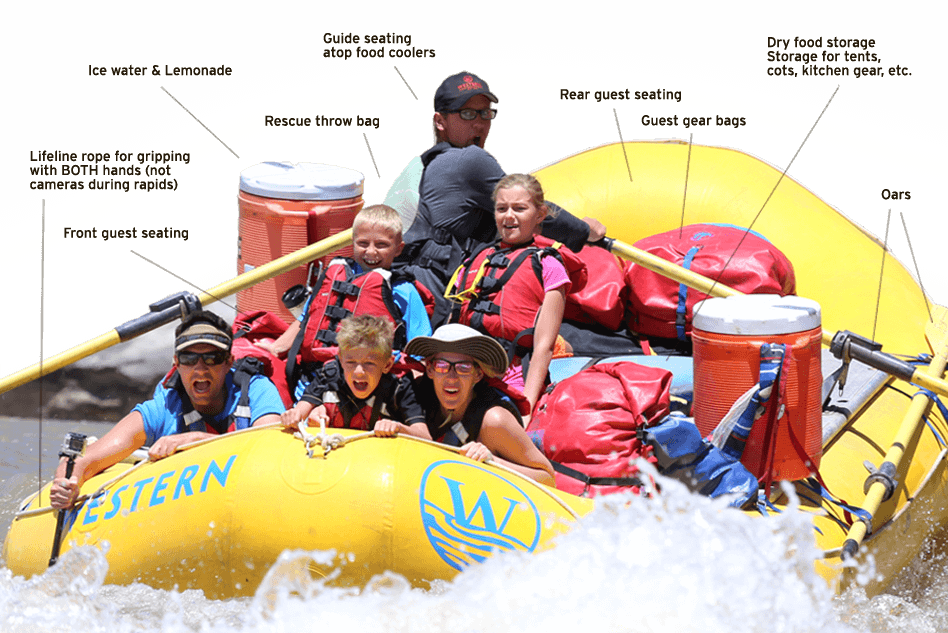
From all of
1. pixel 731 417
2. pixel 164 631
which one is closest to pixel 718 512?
pixel 731 417

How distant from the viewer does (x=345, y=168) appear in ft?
16.9

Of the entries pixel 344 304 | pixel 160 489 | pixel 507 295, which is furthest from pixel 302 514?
pixel 507 295

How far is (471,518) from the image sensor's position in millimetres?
3029

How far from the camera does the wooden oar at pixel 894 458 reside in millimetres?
3549

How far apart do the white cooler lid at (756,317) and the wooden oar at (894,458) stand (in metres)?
0.59

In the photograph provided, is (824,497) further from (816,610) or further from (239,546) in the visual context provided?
(239,546)

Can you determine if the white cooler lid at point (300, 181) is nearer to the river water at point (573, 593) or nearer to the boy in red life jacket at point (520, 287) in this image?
the boy in red life jacket at point (520, 287)

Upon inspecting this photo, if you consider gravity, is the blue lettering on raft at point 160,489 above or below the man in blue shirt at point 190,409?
below

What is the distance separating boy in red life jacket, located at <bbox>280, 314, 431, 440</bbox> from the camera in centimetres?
324

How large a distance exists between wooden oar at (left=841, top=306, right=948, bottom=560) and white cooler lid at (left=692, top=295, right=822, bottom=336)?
590 mm

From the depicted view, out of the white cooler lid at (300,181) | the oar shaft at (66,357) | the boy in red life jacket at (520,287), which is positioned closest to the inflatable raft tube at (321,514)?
the boy in red life jacket at (520,287)

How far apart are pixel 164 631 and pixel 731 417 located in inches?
70.6

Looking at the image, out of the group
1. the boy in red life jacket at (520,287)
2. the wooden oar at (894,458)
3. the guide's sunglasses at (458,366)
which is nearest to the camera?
the guide's sunglasses at (458,366)

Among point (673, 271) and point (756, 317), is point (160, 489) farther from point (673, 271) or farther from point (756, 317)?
point (673, 271)
